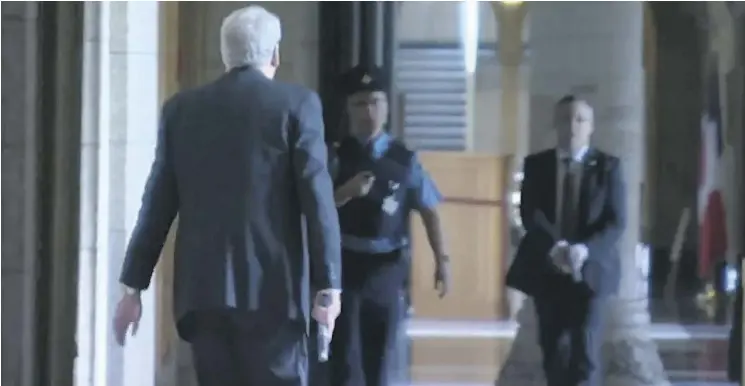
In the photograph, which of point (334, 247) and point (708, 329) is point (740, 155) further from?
point (334, 247)

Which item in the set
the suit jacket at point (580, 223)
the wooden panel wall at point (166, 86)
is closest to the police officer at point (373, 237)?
the suit jacket at point (580, 223)

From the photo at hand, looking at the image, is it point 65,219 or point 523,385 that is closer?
point 65,219

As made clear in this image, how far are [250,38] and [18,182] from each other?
1.68ft

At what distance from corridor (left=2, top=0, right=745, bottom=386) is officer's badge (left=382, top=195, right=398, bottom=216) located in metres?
0.06

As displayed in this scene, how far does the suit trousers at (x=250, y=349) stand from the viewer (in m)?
1.55

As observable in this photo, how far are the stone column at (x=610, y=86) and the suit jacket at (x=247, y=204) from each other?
630 mm

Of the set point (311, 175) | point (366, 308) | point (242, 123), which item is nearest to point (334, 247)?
point (311, 175)

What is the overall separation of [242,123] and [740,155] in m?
1.02

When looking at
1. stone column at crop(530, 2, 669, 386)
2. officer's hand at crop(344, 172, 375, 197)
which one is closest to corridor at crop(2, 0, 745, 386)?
stone column at crop(530, 2, 669, 386)

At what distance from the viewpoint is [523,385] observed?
6.75 feet

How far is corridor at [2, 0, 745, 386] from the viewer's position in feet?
6.13

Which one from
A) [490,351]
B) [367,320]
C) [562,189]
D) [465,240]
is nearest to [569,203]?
[562,189]

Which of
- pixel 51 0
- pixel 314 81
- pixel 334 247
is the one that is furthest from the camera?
pixel 314 81

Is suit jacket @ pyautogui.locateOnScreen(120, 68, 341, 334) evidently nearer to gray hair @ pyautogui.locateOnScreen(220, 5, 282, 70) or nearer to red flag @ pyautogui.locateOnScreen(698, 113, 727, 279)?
gray hair @ pyautogui.locateOnScreen(220, 5, 282, 70)
